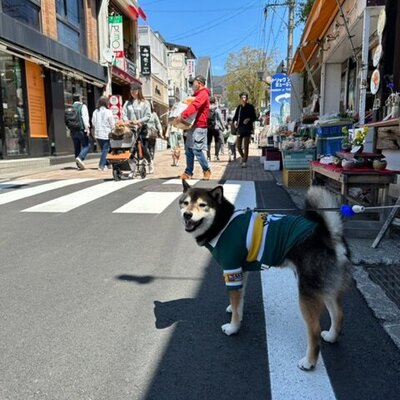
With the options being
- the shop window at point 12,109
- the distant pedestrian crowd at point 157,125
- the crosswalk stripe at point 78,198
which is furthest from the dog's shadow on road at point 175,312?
the shop window at point 12,109

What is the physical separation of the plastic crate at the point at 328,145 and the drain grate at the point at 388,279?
14.3ft

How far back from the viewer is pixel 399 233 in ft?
15.0

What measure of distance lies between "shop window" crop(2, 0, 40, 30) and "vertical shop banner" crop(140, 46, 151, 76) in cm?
1367

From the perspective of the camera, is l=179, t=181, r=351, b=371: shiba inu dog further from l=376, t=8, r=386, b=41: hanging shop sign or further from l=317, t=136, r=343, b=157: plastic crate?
l=317, t=136, r=343, b=157: plastic crate

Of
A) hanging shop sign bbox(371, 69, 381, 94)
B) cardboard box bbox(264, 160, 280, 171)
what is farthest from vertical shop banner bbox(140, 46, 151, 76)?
hanging shop sign bbox(371, 69, 381, 94)

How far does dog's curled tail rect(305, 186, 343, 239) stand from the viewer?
2.31 metres

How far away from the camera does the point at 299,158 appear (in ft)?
26.2

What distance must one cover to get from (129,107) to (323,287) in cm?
856

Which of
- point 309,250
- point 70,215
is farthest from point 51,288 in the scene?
point 70,215

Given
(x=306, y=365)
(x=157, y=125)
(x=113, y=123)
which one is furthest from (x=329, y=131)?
(x=306, y=365)

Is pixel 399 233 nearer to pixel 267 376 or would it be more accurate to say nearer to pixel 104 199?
pixel 267 376

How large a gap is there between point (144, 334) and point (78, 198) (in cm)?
499

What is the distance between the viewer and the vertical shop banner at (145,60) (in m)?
27.0

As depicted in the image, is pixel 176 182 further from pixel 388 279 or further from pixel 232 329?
pixel 232 329
